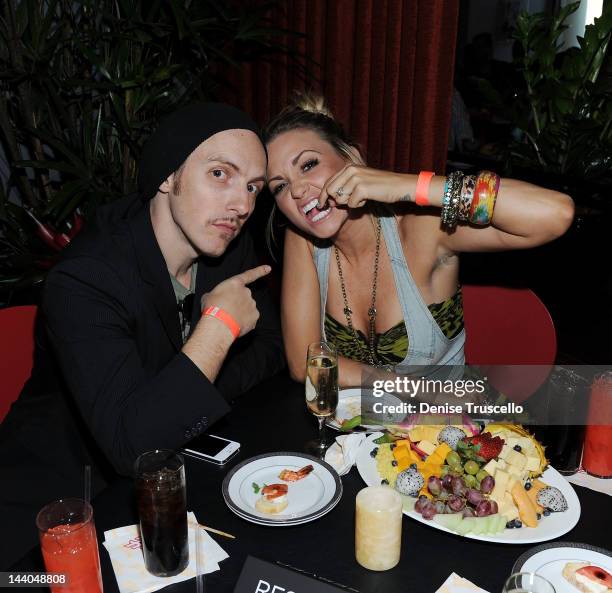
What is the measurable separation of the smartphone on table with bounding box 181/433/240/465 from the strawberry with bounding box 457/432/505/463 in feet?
1.59

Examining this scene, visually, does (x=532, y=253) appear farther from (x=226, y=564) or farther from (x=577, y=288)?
(x=226, y=564)

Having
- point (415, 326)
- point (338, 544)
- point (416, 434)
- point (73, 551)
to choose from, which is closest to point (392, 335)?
point (415, 326)

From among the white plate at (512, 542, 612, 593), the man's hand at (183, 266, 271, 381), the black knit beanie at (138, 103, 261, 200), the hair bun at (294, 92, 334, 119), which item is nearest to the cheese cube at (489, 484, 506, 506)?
the white plate at (512, 542, 612, 593)

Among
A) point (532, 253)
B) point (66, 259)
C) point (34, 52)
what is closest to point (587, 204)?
point (532, 253)

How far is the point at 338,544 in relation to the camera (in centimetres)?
111

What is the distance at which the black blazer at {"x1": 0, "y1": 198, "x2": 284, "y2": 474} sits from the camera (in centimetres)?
134

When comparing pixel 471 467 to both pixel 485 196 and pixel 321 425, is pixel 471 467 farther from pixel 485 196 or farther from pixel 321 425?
pixel 485 196

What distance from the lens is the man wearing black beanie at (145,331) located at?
135cm

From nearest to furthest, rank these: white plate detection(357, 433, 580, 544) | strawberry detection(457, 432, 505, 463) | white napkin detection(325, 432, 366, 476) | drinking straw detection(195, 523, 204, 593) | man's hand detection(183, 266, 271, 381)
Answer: drinking straw detection(195, 523, 204, 593)
white plate detection(357, 433, 580, 544)
strawberry detection(457, 432, 505, 463)
white napkin detection(325, 432, 366, 476)
man's hand detection(183, 266, 271, 381)

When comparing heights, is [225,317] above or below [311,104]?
below

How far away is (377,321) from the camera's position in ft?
6.72

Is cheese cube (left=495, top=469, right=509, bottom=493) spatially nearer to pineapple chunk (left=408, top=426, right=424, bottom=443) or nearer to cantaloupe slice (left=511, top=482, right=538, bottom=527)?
cantaloupe slice (left=511, top=482, right=538, bottom=527)

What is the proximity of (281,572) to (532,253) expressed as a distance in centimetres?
415

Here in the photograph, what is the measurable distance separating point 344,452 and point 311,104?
1197 mm
